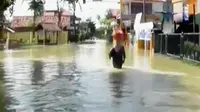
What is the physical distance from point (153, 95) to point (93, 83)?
9.71 feet

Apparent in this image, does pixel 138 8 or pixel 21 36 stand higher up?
pixel 138 8

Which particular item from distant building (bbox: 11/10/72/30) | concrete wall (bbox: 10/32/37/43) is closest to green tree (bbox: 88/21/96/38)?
distant building (bbox: 11/10/72/30)

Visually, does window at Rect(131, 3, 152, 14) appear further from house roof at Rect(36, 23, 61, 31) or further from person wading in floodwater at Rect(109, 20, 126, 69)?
person wading in floodwater at Rect(109, 20, 126, 69)

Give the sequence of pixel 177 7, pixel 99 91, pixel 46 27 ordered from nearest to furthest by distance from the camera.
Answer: pixel 99 91
pixel 177 7
pixel 46 27

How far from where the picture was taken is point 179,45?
28266 millimetres

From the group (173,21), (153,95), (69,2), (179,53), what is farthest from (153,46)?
(69,2)

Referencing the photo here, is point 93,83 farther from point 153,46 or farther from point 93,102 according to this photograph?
point 153,46

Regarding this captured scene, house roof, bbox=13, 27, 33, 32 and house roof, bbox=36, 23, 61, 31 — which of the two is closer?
house roof, bbox=36, 23, 61, 31

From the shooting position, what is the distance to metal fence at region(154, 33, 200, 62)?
23852mm

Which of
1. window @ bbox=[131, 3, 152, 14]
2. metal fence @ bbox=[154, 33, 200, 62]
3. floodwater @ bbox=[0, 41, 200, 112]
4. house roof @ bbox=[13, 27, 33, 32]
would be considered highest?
window @ bbox=[131, 3, 152, 14]

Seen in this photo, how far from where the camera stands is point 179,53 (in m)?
28.3

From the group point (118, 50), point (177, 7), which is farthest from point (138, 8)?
point (118, 50)

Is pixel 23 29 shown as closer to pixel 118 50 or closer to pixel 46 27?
pixel 46 27

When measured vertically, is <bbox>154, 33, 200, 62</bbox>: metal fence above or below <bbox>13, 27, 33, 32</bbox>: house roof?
below
